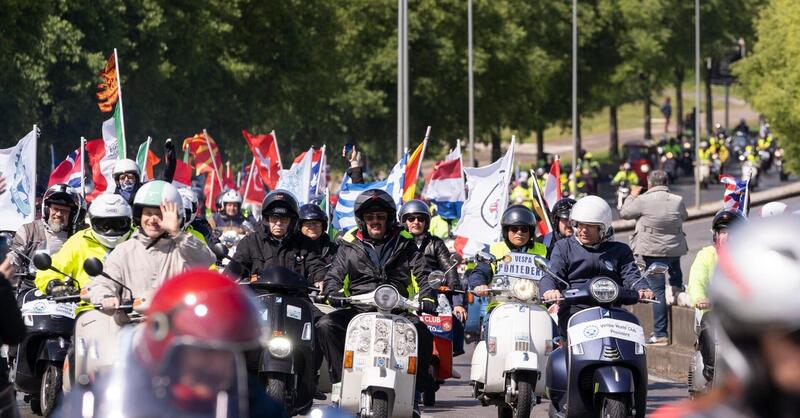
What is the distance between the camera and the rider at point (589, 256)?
10320mm

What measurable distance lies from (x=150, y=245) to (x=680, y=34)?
68.0 metres

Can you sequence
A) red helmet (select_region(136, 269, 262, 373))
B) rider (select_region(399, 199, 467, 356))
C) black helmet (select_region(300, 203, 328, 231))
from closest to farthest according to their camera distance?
red helmet (select_region(136, 269, 262, 373)) → rider (select_region(399, 199, 467, 356)) → black helmet (select_region(300, 203, 328, 231))

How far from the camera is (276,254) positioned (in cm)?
1130

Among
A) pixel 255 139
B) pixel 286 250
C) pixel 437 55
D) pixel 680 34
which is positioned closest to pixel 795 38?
pixel 437 55

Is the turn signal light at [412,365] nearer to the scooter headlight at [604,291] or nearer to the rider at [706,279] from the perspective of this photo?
the scooter headlight at [604,291]

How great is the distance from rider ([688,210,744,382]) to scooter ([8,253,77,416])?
12.0 feet

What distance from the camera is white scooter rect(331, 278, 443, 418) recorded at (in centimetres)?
1009

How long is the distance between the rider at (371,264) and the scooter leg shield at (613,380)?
135 centimetres

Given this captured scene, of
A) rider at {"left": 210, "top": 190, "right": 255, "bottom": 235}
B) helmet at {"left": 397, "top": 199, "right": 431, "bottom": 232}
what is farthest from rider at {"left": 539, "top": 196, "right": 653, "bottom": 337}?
rider at {"left": 210, "top": 190, "right": 255, "bottom": 235}

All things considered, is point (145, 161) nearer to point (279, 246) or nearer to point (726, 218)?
point (279, 246)

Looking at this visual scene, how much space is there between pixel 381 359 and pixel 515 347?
1142 mm

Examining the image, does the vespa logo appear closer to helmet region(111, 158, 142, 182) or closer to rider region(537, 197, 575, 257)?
rider region(537, 197, 575, 257)

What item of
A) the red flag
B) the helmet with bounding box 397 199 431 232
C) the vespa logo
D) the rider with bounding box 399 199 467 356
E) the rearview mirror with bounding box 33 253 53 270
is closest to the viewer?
the rearview mirror with bounding box 33 253 53 270

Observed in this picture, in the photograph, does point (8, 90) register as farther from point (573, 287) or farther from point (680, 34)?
point (680, 34)
